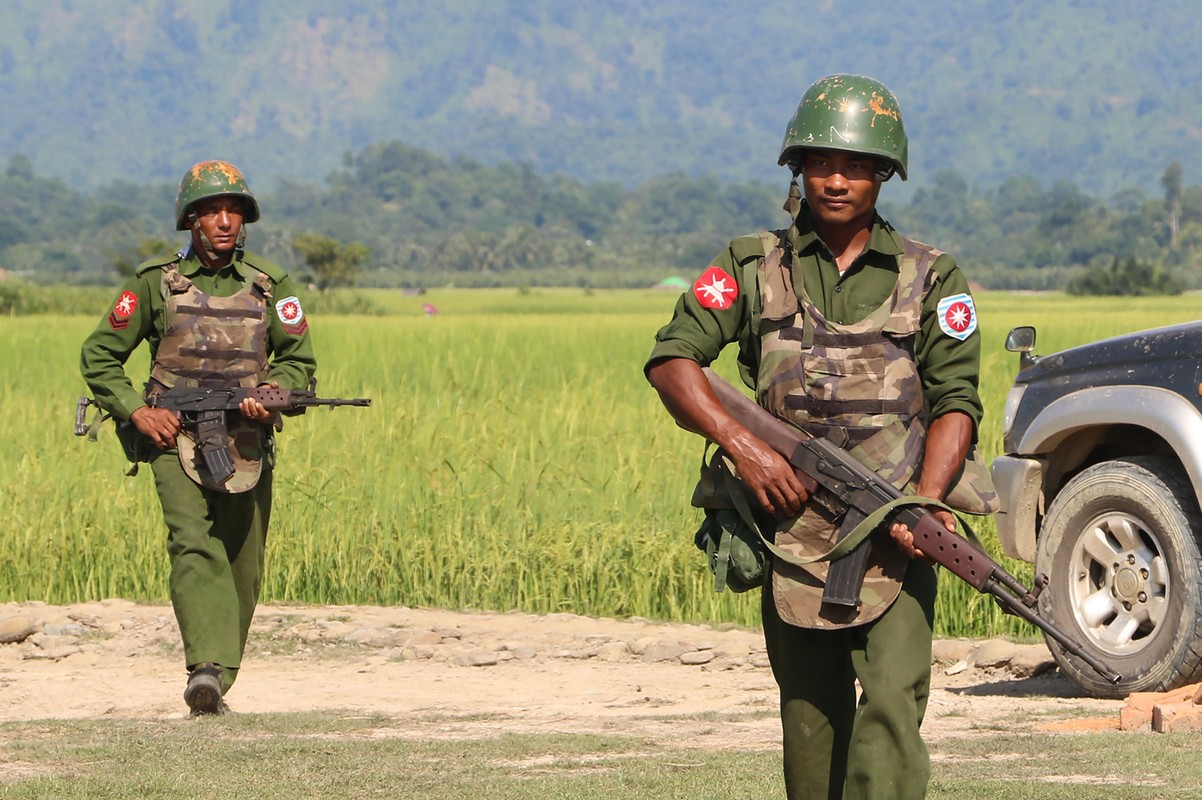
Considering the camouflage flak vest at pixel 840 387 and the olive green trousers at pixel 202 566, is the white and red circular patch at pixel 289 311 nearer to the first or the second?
the olive green trousers at pixel 202 566

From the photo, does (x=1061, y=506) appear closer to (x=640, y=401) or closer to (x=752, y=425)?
(x=752, y=425)

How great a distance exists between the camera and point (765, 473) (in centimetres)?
443

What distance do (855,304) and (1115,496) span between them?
3.04 m

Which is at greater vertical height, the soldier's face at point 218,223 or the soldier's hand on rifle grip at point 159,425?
the soldier's face at point 218,223

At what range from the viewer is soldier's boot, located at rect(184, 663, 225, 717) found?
700 cm

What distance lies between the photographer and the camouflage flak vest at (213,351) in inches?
282

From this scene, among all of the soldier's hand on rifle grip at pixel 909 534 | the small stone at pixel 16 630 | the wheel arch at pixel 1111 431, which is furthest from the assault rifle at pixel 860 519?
the small stone at pixel 16 630

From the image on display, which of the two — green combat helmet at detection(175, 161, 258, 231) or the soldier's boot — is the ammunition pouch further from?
green combat helmet at detection(175, 161, 258, 231)

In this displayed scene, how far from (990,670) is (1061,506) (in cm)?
121

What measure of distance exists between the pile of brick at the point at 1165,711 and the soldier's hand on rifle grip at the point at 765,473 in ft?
8.07

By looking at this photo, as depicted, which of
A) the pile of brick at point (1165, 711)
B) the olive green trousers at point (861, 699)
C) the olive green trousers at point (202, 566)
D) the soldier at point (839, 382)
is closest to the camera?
the olive green trousers at point (861, 699)

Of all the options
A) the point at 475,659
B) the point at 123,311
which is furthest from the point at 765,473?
the point at 475,659

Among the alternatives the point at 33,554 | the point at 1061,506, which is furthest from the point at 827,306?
the point at 33,554

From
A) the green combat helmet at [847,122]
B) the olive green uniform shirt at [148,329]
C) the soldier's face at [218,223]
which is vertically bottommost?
the olive green uniform shirt at [148,329]
